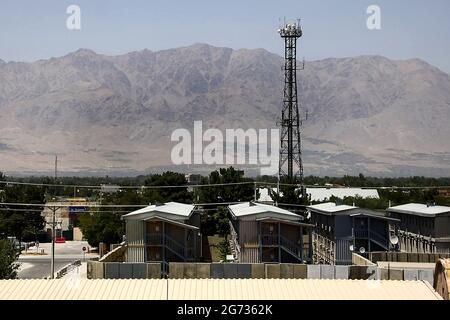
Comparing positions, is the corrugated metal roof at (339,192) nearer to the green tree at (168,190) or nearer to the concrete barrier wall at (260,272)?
the green tree at (168,190)

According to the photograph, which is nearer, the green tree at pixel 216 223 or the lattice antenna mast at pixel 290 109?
the green tree at pixel 216 223

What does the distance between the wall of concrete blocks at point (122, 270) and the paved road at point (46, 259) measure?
31.8 m

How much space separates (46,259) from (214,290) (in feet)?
196

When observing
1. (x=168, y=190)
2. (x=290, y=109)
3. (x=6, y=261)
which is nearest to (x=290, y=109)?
(x=290, y=109)

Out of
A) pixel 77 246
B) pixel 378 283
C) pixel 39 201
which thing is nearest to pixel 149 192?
pixel 77 246

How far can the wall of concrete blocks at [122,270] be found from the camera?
28297mm

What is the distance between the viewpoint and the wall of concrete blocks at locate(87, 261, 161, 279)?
2830 cm

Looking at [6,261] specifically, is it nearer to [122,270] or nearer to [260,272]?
[122,270]

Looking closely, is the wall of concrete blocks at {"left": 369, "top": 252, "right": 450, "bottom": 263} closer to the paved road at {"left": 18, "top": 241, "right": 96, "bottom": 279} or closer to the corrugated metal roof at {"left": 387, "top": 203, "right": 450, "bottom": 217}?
the corrugated metal roof at {"left": 387, "top": 203, "right": 450, "bottom": 217}

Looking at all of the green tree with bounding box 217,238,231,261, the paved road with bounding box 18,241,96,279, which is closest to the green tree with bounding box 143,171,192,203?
the paved road with bounding box 18,241,96,279

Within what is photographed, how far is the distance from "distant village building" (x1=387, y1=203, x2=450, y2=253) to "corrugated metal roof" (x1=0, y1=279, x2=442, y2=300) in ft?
99.6

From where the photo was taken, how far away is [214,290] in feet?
73.4

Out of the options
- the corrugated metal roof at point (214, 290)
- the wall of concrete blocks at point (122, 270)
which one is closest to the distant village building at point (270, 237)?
the wall of concrete blocks at point (122, 270)
